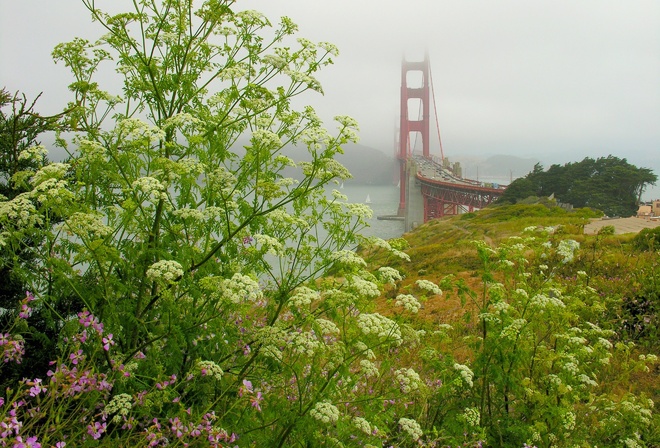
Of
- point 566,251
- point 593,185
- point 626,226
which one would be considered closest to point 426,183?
point 593,185

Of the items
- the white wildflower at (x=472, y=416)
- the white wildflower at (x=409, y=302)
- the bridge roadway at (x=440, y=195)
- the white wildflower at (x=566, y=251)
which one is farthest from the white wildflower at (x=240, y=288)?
the bridge roadway at (x=440, y=195)

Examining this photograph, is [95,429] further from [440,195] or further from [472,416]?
[440,195]

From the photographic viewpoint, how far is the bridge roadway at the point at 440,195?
1972 inches

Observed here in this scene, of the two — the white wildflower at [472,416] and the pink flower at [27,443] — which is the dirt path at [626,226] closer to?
the white wildflower at [472,416]

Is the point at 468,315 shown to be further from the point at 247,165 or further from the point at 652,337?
the point at 652,337

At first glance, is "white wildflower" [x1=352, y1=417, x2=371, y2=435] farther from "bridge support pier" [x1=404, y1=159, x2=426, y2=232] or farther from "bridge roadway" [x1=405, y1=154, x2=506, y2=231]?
"bridge support pier" [x1=404, y1=159, x2=426, y2=232]

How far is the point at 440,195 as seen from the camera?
2234 inches

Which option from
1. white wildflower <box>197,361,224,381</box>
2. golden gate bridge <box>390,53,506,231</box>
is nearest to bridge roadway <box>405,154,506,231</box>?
golden gate bridge <box>390,53,506,231</box>

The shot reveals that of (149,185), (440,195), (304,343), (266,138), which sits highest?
(266,138)

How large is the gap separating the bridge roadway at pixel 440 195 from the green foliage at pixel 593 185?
11.0 ft

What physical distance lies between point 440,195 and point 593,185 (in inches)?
709

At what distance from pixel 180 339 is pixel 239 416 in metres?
0.63

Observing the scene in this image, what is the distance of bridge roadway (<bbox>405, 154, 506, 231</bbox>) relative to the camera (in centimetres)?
5009

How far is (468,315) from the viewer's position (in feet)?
13.3
